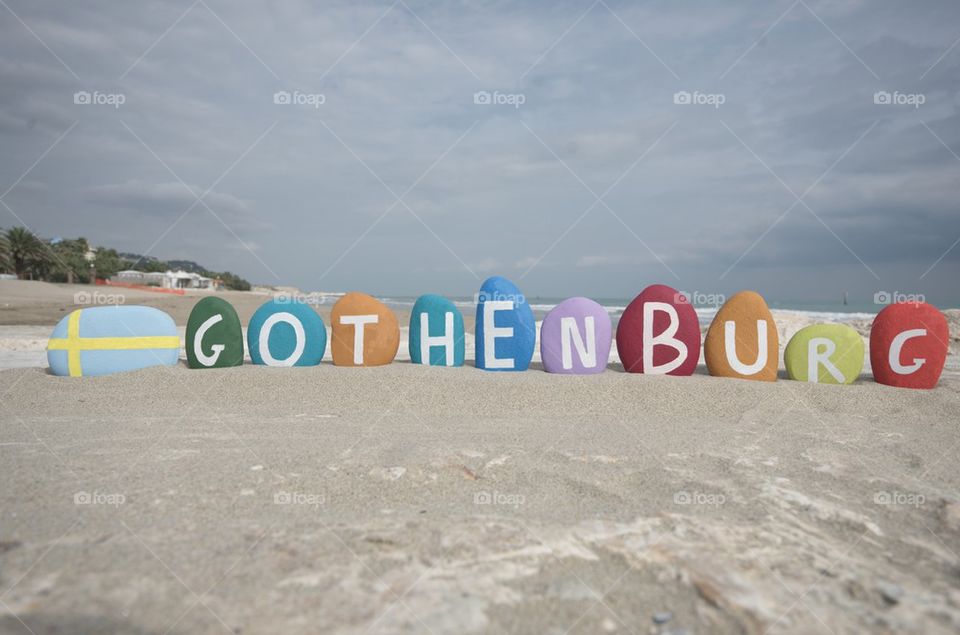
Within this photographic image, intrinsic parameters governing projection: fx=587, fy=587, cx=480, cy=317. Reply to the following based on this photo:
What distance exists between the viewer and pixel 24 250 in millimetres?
46031

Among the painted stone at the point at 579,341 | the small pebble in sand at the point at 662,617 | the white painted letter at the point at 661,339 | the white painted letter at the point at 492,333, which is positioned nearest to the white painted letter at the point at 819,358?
the white painted letter at the point at 661,339

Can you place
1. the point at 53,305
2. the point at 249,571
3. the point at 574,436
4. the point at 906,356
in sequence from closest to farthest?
1. the point at 249,571
2. the point at 574,436
3. the point at 906,356
4. the point at 53,305

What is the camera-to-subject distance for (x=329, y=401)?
19.6 feet

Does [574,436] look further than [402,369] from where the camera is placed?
No

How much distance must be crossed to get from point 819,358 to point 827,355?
95 millimetres

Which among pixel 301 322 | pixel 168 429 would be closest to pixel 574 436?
pixel 168 429

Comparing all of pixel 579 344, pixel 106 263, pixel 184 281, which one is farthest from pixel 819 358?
pixel 184 281

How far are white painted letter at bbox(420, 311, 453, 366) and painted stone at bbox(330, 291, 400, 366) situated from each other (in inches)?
14.2

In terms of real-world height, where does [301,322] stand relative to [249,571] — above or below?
above

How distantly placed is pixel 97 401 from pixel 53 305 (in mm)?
21708

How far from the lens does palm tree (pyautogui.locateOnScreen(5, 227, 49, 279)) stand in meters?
45.6

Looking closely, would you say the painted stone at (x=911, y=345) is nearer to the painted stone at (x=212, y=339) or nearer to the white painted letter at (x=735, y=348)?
the white painted letter at (x=735, y=348)

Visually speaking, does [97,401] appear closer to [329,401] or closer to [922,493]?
[329,401]

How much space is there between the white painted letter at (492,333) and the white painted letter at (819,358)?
140 inches
